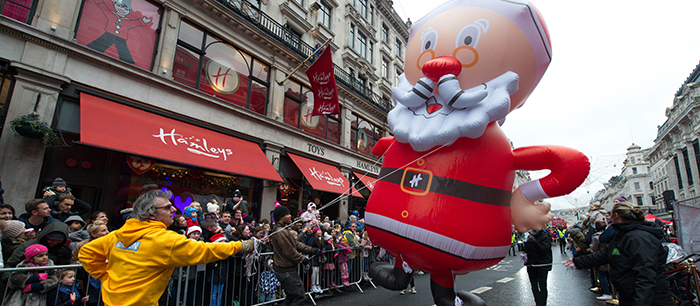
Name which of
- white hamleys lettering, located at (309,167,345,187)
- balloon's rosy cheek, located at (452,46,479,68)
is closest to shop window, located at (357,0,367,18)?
white hamleys lettering, located at (309,167,345,187)

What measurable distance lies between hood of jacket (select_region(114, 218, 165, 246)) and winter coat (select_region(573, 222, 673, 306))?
4.53 m

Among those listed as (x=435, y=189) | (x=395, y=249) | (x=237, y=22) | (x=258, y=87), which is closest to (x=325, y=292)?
(x=395, y=249)

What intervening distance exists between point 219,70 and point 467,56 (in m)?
10.1

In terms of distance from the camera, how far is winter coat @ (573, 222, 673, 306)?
3053mm

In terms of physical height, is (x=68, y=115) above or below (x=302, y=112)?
below

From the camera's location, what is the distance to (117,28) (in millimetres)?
8594

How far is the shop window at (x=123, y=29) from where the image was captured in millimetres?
8089

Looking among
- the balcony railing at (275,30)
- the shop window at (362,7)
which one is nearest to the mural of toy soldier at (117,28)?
the balcony railing at (275,30)

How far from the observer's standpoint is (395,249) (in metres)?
3.07

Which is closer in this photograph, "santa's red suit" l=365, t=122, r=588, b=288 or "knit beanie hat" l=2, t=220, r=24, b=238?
"santa's red suit" l=365, t=122, r=588, b=288

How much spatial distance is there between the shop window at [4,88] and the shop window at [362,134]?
13.0 metres

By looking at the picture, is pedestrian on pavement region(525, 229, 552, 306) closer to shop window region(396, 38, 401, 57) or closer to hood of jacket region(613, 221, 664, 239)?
hood of jacket region(613, 221, 664, 239)

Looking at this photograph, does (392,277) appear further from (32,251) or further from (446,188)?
(32,251)

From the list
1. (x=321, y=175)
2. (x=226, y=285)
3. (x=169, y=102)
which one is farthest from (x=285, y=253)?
(x=321, y=175)
